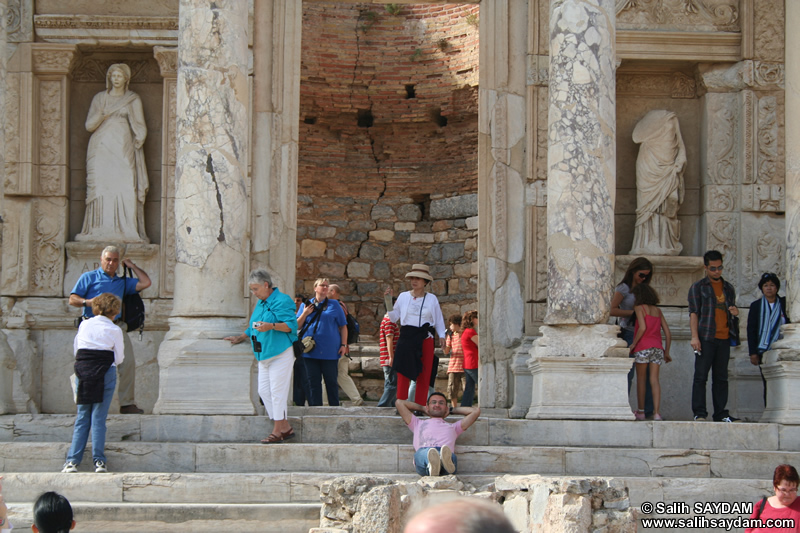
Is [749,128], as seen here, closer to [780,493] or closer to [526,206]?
[526,206]

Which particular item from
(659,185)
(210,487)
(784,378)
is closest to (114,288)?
(210,487)

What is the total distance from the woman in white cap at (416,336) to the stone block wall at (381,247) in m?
6.69

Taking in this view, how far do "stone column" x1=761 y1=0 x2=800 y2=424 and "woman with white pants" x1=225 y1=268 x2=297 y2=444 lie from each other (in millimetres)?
4600

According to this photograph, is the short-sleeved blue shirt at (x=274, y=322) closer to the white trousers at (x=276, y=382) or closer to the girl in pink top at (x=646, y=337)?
the white trousers at (x=276, y=382)

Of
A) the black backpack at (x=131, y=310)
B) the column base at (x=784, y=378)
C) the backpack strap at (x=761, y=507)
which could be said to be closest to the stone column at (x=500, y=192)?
the column base at (x=784, y=378)

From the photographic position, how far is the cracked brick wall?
17.5m

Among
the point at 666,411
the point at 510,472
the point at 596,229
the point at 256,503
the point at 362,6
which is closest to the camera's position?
the point at 256,503

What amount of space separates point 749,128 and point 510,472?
5605 millimetres

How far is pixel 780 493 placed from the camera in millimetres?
6629

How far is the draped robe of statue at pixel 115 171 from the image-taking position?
1171 centimetres

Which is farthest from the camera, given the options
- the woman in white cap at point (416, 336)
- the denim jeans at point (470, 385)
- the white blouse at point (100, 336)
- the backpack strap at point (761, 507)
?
the denim jeans at point (470, 385)

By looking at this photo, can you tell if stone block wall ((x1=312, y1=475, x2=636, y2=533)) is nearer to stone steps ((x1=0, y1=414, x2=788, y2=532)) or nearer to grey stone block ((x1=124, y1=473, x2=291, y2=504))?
stone steps ((x1=0, y1=414, x2=788, y2=532))

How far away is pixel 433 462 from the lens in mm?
8203

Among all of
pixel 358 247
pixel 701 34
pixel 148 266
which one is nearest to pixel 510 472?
pixel 148 266
